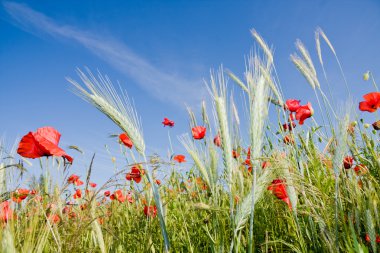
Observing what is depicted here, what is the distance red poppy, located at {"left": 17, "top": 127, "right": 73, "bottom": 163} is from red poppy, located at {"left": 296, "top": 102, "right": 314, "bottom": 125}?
1.60 m

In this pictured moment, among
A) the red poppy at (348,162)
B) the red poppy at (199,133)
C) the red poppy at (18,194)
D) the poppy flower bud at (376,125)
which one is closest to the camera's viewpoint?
the red poppy at (18,194)

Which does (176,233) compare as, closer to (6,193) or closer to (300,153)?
(300,153)

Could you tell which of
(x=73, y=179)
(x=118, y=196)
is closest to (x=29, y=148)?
(x=73, y=179)

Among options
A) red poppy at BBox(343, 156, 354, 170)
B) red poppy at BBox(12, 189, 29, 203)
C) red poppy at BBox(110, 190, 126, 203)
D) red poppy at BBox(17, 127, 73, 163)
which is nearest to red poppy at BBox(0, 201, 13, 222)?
red poppy at BBox(12, 189, 29, 203)

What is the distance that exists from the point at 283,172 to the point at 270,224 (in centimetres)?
62

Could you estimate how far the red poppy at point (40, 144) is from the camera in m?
Answer: 1.64

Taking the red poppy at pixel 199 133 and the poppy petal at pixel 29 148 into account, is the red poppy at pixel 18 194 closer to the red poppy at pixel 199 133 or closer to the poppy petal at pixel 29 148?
the poppy petal at pixel 29 148

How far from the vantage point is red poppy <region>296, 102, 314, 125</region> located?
252cm

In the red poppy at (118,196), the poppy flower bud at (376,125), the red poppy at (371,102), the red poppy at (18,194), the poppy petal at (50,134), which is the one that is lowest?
the red poppy at (18,194)

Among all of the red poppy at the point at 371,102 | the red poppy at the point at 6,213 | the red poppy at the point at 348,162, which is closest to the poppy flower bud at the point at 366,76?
the red poppy at the point at 371,102

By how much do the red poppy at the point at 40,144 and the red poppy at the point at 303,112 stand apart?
160 centimetres

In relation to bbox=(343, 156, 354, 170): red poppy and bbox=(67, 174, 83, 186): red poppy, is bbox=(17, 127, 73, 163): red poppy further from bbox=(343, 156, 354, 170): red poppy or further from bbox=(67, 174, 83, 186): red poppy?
bbox=(343, 156, 354, 170): red poppy

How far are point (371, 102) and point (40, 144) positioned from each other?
2.40 metres

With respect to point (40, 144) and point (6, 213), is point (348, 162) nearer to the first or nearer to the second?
point (40, 144)
